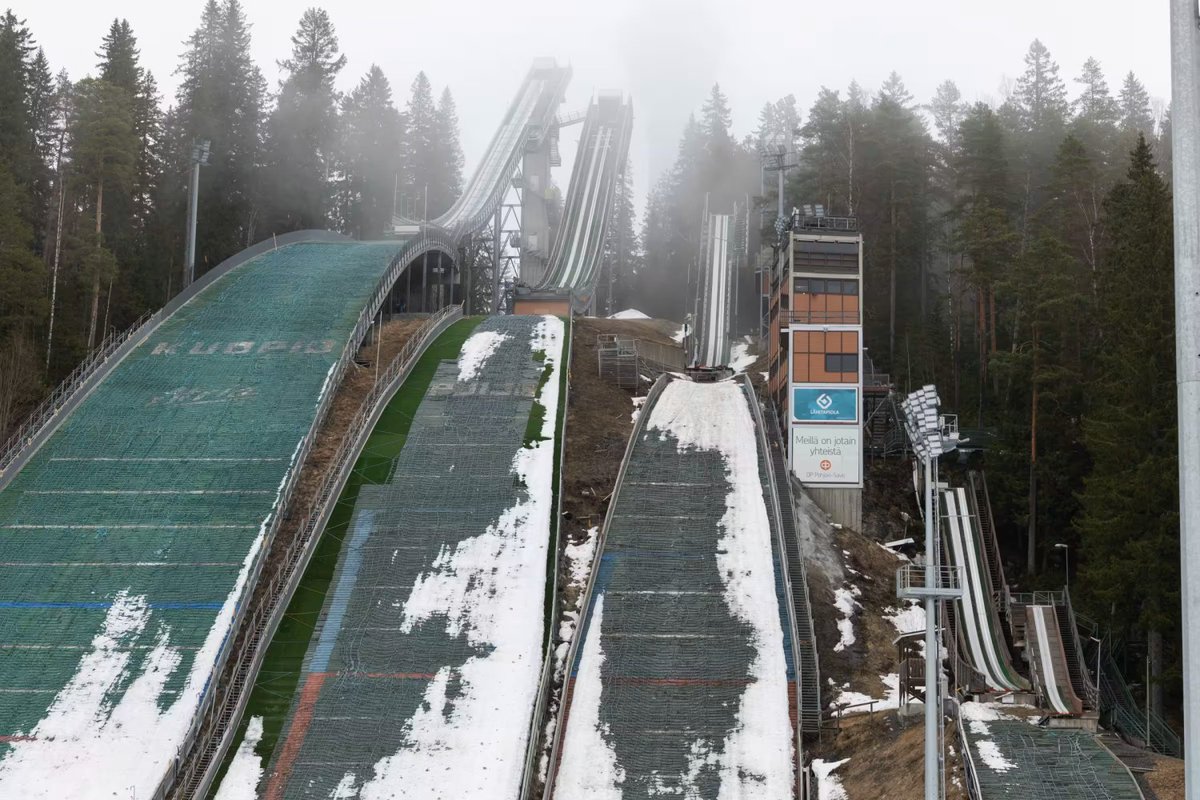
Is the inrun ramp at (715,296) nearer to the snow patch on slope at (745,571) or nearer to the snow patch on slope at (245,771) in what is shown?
the snow patch on slope at (745,571)

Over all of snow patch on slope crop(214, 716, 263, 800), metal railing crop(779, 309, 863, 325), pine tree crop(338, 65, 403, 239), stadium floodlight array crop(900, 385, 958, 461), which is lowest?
snow patch on slope crop(214, 716, 263, 800)

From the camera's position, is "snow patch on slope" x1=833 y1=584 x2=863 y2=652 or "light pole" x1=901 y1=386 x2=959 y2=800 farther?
"snow patch on slope" x1=833 y1=584 x2=863 y2=652

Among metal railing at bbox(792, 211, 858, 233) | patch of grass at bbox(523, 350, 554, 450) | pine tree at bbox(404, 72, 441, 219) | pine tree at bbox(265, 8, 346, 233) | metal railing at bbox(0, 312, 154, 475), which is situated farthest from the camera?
pine tree at bbox(404, 72, 441, 219)

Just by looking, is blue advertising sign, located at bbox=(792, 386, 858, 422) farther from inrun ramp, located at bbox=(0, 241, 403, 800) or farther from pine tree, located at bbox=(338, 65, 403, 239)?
pine tree, located at bbox=(338, 65, 403, 239)

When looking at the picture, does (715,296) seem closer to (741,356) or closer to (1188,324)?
(741,356)

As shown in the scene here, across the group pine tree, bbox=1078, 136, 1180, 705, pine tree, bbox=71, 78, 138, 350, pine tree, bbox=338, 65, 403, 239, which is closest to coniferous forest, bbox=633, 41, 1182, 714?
pine tree, bbox=1078, 136, 1180, 705

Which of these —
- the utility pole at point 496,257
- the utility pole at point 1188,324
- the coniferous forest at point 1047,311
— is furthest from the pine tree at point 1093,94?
the utility pole at point 1188,324
